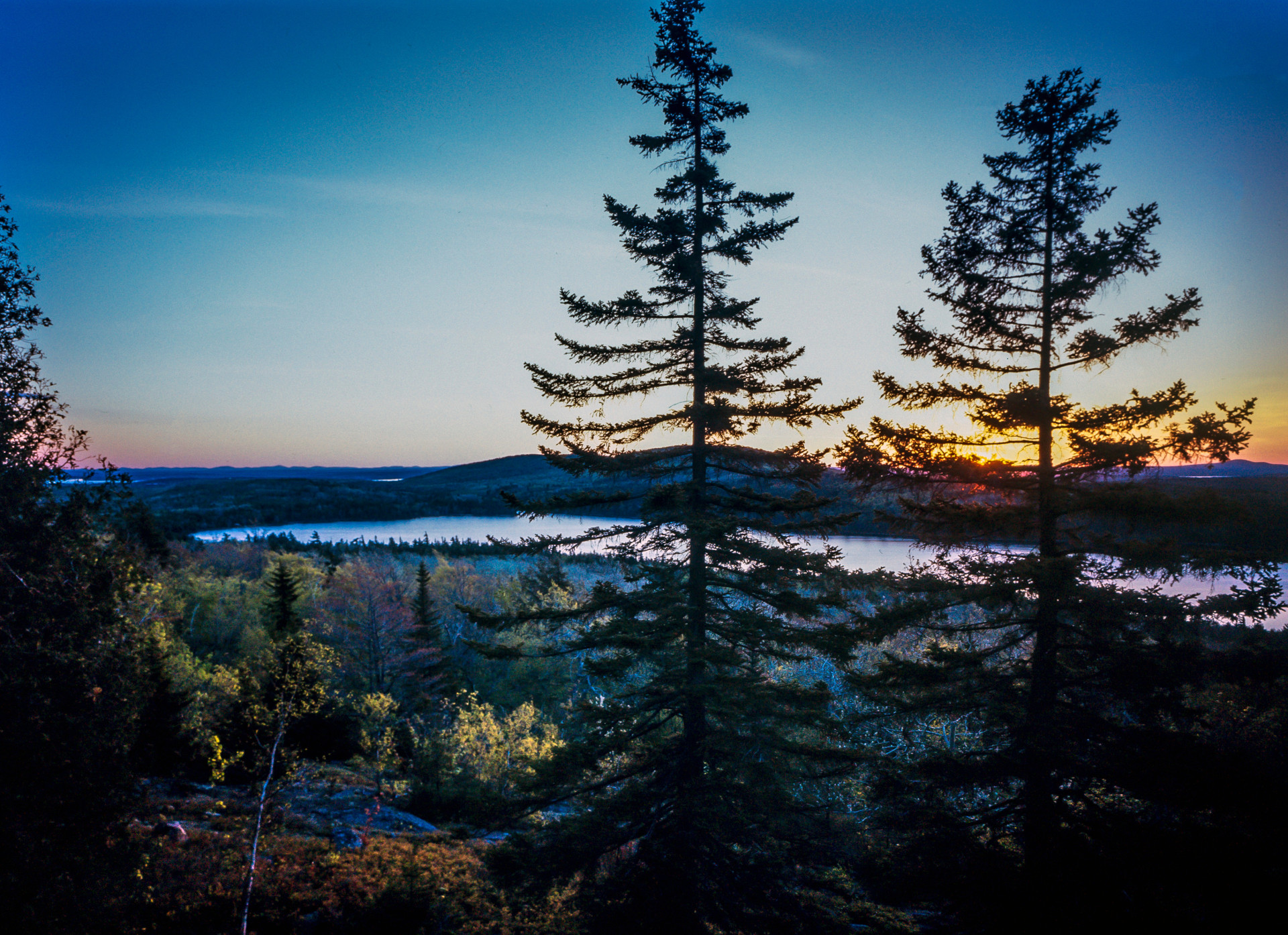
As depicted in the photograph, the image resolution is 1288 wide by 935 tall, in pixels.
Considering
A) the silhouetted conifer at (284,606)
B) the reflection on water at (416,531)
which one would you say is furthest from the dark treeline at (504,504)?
the silhouetted conifer at (284,606)

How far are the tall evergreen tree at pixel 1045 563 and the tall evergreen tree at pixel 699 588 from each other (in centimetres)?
141

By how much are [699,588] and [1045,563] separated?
504cm

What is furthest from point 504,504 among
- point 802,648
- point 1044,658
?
point 1044,658

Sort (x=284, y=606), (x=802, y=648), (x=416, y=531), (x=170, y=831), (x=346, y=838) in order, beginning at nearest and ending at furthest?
1. (x=802, y=648)
2. (x=170, y=831)
3. (x=346, y=838)
4. (x=284, y=606)
5. (x=416, y=531)

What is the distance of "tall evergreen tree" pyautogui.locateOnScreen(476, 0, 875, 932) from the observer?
29.9 ft

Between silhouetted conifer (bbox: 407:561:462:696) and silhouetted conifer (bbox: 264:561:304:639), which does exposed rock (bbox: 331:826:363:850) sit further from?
silhouetted conifer (bbox: 407:561:462:696)

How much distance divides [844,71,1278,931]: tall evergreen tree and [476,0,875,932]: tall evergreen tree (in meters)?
1.41

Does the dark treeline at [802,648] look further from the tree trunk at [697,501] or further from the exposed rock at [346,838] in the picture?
the exposed rock at [346,838]

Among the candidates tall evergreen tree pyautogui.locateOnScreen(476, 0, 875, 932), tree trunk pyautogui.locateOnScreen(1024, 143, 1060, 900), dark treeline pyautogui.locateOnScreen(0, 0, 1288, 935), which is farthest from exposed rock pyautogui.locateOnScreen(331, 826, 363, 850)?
tree trunk pyautogui.locateOnScreen(1024, 143, 1060, 900)

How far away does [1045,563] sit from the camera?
7.11m

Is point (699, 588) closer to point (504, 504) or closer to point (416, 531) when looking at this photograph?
point (504, 504)

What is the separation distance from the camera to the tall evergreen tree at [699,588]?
911 centimetres

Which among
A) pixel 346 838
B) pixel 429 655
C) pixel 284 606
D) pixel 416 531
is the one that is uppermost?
pixel 284 606

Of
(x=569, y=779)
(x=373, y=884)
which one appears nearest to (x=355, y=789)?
(x=373, y=884)
